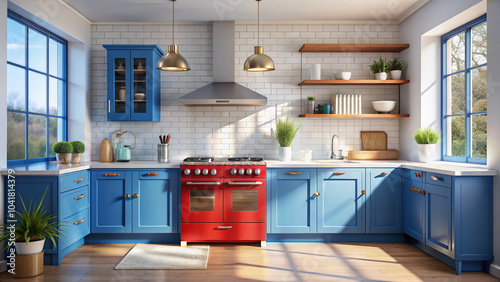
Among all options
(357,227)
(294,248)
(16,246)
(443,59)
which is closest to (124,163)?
(16,246)

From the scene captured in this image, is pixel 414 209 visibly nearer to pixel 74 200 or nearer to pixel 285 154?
pixel 285 154

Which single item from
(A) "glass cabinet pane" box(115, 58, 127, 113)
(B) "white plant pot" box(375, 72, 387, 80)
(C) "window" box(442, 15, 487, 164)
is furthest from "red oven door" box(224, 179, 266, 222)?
(C) "window" box(442, 15, 487, 164)

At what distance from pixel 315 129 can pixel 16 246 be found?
12.0 feet

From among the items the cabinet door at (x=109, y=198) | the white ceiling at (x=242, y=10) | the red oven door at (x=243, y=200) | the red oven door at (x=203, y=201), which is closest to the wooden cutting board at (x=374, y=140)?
the white ceiling at (x=242, y=10)

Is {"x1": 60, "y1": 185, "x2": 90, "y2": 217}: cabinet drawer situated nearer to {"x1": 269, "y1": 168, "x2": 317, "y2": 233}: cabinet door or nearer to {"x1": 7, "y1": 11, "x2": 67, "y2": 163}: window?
{"x1": 7, "y1": 11, "x2": 67, "y2": 163}: window

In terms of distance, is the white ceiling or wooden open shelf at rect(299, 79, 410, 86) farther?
wooden open shelf at rect(299, 79, 410, 86)

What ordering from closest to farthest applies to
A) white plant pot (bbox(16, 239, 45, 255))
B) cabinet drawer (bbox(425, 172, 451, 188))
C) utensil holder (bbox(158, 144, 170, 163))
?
white plant pot (bbox(16, 239, 45, 255)), cabinet drawer (bbox(425, 172, 451, 188)), utensil holder (bbox(158, 144, 170, 163))

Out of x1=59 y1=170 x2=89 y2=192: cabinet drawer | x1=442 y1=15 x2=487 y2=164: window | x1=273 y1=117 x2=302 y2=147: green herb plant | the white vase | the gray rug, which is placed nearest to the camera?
the gray rug

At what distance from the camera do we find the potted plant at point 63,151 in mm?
4145

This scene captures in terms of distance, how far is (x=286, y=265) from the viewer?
11.9ft

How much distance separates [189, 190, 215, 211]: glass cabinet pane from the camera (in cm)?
430

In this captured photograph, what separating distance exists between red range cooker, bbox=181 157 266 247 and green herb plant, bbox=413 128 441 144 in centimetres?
182

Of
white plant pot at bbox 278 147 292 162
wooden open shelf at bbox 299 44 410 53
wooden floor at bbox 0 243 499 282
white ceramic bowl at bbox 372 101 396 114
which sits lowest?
wooden floor at bbox 0 243 499 282

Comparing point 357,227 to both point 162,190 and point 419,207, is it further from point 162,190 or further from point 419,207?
point 162,190
